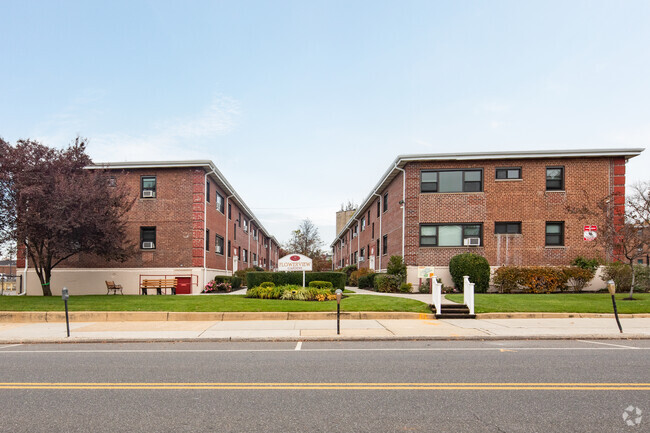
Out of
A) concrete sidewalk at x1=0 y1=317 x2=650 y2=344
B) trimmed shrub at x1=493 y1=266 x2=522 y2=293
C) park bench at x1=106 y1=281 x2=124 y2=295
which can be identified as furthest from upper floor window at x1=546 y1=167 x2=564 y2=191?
park bench at x1=106 y1=281 x2=124 y2=295

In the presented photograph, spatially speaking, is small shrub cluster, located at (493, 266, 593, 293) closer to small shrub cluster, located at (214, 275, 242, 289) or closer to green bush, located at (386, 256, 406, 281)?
green bush, located at (386, 256, 406, 281)

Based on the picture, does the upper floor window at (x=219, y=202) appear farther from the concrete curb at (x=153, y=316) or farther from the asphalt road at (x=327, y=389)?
the asphalt road at (x=327, y=389)

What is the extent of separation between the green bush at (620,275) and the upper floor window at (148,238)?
2383 centimetres

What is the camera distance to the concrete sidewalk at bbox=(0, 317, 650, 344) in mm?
10461

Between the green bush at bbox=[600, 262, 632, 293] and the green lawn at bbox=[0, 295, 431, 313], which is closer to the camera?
the green lawn at bbox=[0, 295, 431, 313]

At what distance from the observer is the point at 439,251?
22.8 m

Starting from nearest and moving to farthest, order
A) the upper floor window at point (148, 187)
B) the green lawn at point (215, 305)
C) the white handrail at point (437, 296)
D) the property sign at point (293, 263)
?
the white handrail at point (437, 296), the green lawn at point (215, 305), the property sign at point (293, 263), the upper floor window at point (148, 187)

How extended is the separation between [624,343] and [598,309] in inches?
218

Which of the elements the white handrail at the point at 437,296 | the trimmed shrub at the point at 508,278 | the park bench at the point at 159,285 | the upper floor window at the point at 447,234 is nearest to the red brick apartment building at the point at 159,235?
→ the park bench at the point at 159,285

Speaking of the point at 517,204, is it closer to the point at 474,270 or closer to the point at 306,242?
the point at 474,270

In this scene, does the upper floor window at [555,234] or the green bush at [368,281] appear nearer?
the upper floor window at [555,234]

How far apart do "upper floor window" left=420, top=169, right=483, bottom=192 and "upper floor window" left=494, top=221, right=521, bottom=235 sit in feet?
7.25
